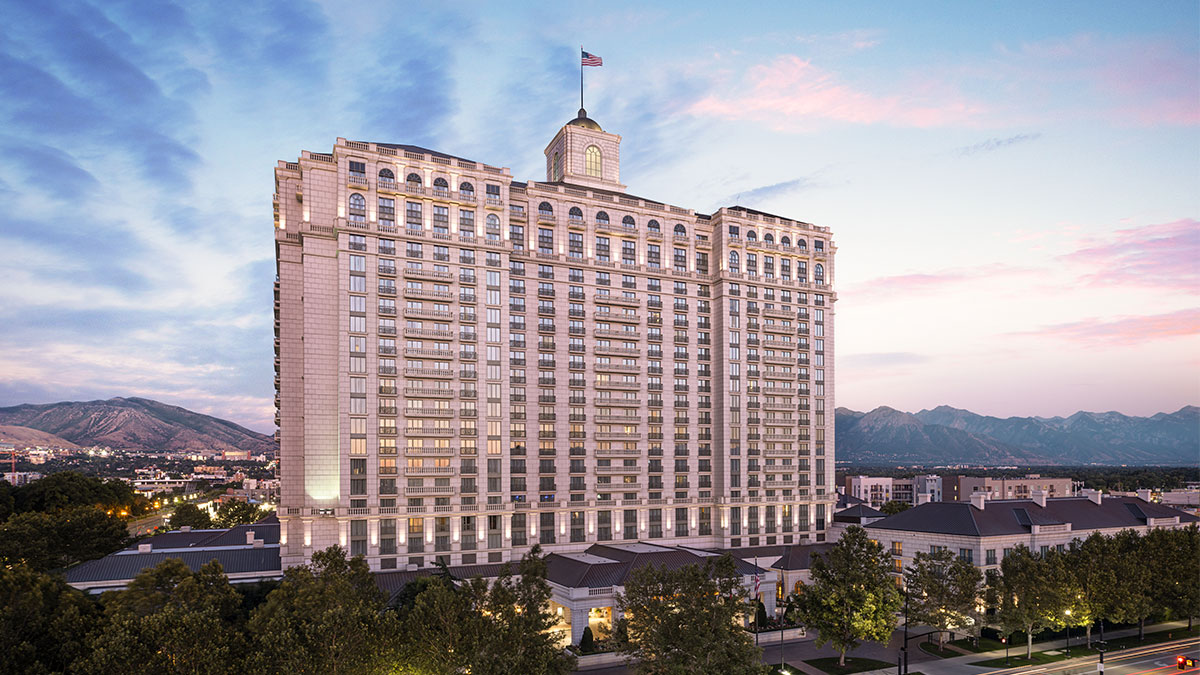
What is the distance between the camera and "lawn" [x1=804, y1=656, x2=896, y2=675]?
250ft

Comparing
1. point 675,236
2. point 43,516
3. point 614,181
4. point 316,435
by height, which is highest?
point 614,181

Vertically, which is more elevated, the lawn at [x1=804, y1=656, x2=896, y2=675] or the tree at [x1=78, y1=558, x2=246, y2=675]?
the tree at [x1=78, y1=558, x2=246, y2=675]

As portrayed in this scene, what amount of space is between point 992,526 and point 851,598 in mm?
34997

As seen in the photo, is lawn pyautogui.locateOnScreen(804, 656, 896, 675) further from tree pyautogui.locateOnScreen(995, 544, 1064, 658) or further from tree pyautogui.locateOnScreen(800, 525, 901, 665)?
tree pyautogui.locateOnScreen(995, 544, 1064, 658)

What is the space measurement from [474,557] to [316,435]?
2703cm

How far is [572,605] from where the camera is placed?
8306 centimetres

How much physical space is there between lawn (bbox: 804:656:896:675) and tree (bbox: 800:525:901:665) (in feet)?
2.75

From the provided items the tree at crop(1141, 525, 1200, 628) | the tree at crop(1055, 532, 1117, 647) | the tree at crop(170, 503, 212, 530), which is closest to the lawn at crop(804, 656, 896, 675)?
the tree at crop(1055, 532, 1117, 647)

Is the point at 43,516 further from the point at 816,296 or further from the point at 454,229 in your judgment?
the point at 816,296

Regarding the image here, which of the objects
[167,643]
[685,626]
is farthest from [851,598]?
[167,643]

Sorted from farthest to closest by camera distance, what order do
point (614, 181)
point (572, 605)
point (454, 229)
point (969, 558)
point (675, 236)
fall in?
point (614, 181), point (675, 236), point (454, 229), point (969, 558), point (572, 605)

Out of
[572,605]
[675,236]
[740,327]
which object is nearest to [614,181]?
[675,236]

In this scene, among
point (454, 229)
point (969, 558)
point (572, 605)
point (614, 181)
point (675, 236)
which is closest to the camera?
point (572, 605)

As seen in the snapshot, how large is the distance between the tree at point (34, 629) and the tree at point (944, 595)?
77762 mm
